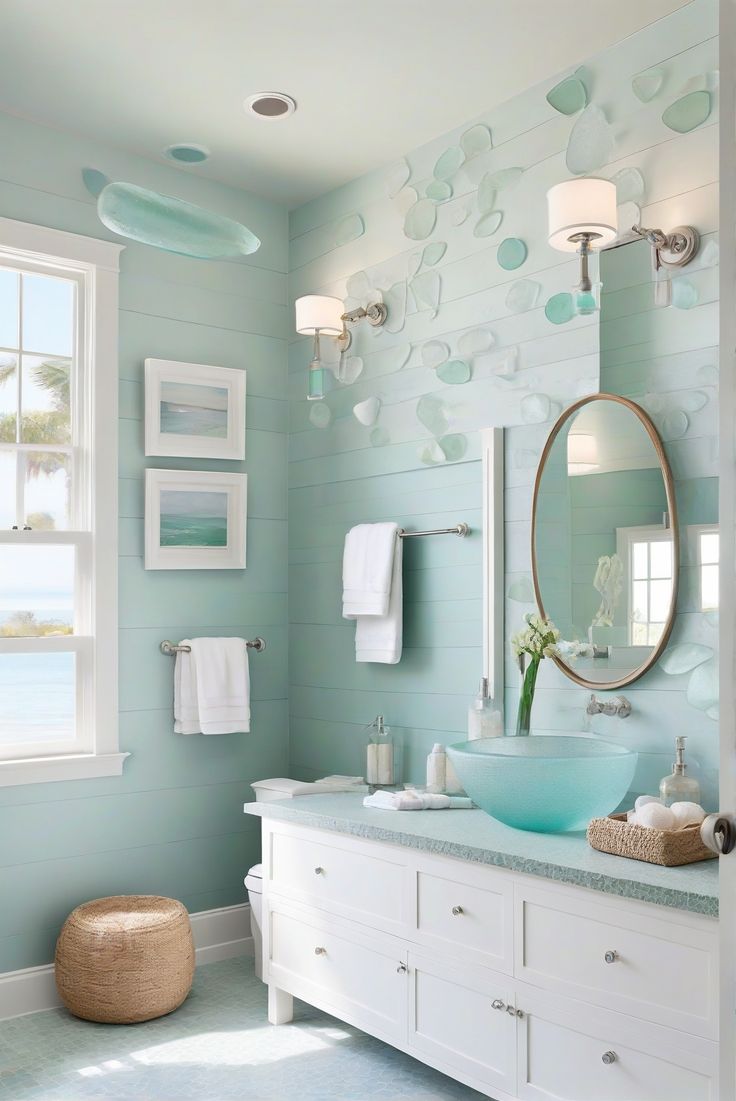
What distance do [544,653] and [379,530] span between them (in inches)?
31.6

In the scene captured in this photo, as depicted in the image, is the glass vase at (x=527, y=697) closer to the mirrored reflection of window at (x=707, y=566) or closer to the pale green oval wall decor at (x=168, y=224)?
the mirrored reflection of window at (x=707, y=566)

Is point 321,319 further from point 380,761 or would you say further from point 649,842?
point 649,842

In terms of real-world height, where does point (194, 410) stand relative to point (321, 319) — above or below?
below

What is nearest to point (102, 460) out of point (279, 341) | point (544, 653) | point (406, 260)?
point (279, 341)

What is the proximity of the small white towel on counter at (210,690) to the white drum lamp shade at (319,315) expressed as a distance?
113cm

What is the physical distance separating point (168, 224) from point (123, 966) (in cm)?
210

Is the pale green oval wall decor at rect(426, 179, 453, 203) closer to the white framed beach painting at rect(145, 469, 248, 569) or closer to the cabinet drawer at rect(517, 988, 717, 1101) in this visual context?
the white framed beach painting at rect(145, 469, 248, 569)

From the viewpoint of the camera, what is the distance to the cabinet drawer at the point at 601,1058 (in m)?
2.00

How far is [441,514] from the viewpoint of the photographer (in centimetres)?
336

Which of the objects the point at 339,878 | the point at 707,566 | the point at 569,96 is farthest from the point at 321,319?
the point at 339,878

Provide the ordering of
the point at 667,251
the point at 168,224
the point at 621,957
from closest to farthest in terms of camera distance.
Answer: the point at 621,957
the point at 168,224
the point at 667,251

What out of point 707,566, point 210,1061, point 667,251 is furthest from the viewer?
point 210,1061

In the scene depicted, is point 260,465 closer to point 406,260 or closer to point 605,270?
point 406,260

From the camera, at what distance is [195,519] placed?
12.2 feet
